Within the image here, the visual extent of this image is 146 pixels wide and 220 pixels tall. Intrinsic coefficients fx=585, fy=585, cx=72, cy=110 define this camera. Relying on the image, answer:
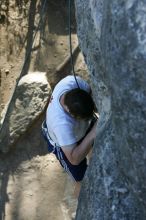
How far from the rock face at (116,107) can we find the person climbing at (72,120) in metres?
0.13

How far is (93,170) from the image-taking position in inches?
92.6

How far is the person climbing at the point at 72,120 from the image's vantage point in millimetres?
2689

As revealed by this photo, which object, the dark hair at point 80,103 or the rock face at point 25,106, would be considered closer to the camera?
the dark hair at point 80,103

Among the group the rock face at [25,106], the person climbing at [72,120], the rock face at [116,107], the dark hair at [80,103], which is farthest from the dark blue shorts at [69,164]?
the rock face at [25,106]

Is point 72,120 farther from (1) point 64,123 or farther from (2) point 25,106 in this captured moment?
(2) point 25,106

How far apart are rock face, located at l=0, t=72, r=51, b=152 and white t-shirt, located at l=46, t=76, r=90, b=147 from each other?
4.22ft

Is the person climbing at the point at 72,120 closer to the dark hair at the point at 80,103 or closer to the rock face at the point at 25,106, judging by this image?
the dark hair at the point at 80,103

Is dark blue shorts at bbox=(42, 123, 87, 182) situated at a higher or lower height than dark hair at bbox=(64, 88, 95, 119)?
lower

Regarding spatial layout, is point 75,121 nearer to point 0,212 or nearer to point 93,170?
point 93,170

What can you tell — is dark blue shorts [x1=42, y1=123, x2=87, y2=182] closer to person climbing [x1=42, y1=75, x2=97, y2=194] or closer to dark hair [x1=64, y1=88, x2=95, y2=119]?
person climbing [x1=42, y1=75, x2=97, y2=194]

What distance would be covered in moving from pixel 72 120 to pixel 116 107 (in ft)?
2.69

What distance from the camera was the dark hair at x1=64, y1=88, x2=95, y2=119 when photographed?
105 inches

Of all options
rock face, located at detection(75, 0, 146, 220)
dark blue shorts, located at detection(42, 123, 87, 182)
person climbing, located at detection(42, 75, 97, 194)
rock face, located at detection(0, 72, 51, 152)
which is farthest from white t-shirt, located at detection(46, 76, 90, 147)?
rock face, located at detection(0, 72, 51, 152)

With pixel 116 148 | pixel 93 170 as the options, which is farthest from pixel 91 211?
pixel 116 148
